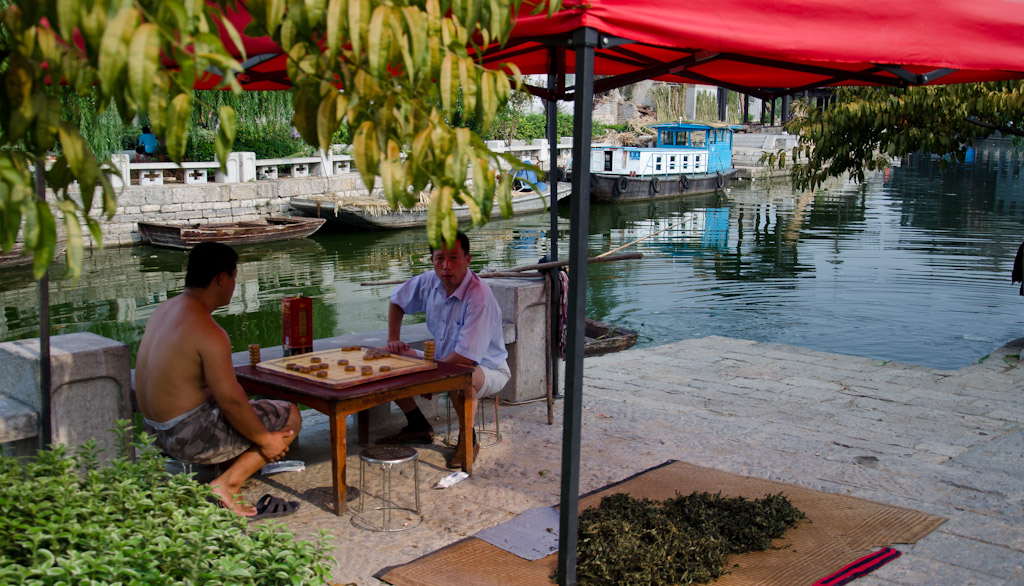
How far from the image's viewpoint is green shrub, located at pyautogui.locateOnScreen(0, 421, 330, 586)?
7.34 feet

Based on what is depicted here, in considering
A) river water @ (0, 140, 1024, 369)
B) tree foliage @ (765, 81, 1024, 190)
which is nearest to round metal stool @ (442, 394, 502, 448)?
tree foliage @ (765, 81, 1024, 190)

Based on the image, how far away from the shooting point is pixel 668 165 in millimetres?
33562

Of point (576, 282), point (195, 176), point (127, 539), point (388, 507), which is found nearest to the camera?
point (127, 539)

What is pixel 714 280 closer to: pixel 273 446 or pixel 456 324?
pixel 456 324

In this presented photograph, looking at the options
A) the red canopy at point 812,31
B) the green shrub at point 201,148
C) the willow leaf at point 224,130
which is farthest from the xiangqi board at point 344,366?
the green shrub at point 201,148

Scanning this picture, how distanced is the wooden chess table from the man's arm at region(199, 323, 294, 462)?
0.22 metres

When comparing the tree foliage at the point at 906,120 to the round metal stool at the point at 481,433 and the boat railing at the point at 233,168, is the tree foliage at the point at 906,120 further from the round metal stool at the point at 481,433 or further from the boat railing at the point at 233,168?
the boat railing at the point at 233,168

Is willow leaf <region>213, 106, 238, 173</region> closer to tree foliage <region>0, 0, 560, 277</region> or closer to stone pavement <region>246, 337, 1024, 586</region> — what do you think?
tree foliage <region>0, 0, 560, 277</region>

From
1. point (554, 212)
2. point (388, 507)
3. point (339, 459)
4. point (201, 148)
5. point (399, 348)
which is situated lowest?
point (388, 507)

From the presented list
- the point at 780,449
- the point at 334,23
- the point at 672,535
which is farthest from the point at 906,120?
the point at 334,23

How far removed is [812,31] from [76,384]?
3258mm

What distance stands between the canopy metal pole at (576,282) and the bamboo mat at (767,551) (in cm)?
29

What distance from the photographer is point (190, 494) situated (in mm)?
3082

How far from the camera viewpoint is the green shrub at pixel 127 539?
7.34ft
